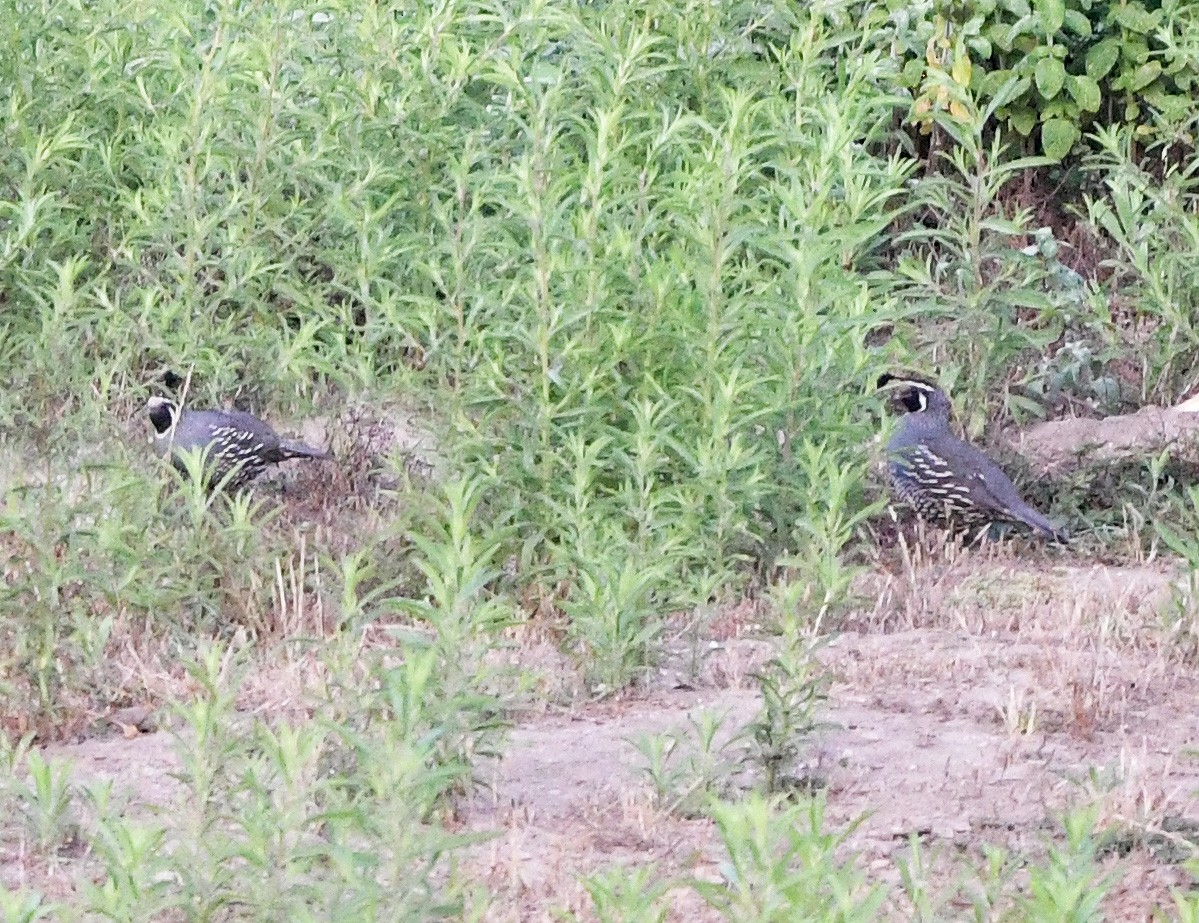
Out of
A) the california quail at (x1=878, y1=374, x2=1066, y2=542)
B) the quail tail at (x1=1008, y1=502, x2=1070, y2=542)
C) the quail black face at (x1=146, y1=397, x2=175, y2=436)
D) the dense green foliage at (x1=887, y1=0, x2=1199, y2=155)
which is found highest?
the dense green foliage at (x1=887, y1=0, x2=1199, y2=155)

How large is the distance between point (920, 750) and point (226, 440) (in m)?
3.52

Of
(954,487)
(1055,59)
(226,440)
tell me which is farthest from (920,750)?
(1055,59)

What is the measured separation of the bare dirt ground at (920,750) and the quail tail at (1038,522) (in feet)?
2.07

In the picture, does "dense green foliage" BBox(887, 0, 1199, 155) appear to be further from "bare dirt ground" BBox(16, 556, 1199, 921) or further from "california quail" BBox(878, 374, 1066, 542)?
"bare dirt ground" BBox(16, 556, 1199, 921)

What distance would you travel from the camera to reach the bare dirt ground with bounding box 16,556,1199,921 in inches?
191

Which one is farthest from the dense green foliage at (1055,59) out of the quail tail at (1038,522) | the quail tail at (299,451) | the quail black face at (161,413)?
the quail black face at (161,413)

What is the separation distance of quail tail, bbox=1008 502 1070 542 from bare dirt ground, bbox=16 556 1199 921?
2.07ft

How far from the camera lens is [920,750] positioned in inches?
223

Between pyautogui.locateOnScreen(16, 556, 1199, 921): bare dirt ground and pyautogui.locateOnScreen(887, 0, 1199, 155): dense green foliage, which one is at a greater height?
pyautogui.locateOnScreen(887, 0, 1199, 155): dense green foliage

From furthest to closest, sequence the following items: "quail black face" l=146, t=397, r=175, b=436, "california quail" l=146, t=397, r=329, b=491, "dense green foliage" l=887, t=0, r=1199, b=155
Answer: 1. "dense green foliage" l=887, t=0, r=1199, b=155
2. "quail black face" l=146, t=397, r=175, b=436
3. "california quail" l=146, t=397, r=329, b=491

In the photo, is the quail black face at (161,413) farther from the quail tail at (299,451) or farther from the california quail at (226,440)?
the quail tail at (299,451)

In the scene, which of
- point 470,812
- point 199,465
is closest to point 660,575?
point 470,812

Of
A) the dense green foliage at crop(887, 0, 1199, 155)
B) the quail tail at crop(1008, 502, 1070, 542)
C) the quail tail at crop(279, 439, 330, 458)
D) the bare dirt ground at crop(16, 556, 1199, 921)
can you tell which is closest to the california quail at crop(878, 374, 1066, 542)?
the quail tail at crop(1008, 502, 1070, 542)

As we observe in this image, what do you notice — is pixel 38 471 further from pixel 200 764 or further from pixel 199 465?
pixel 200 764
